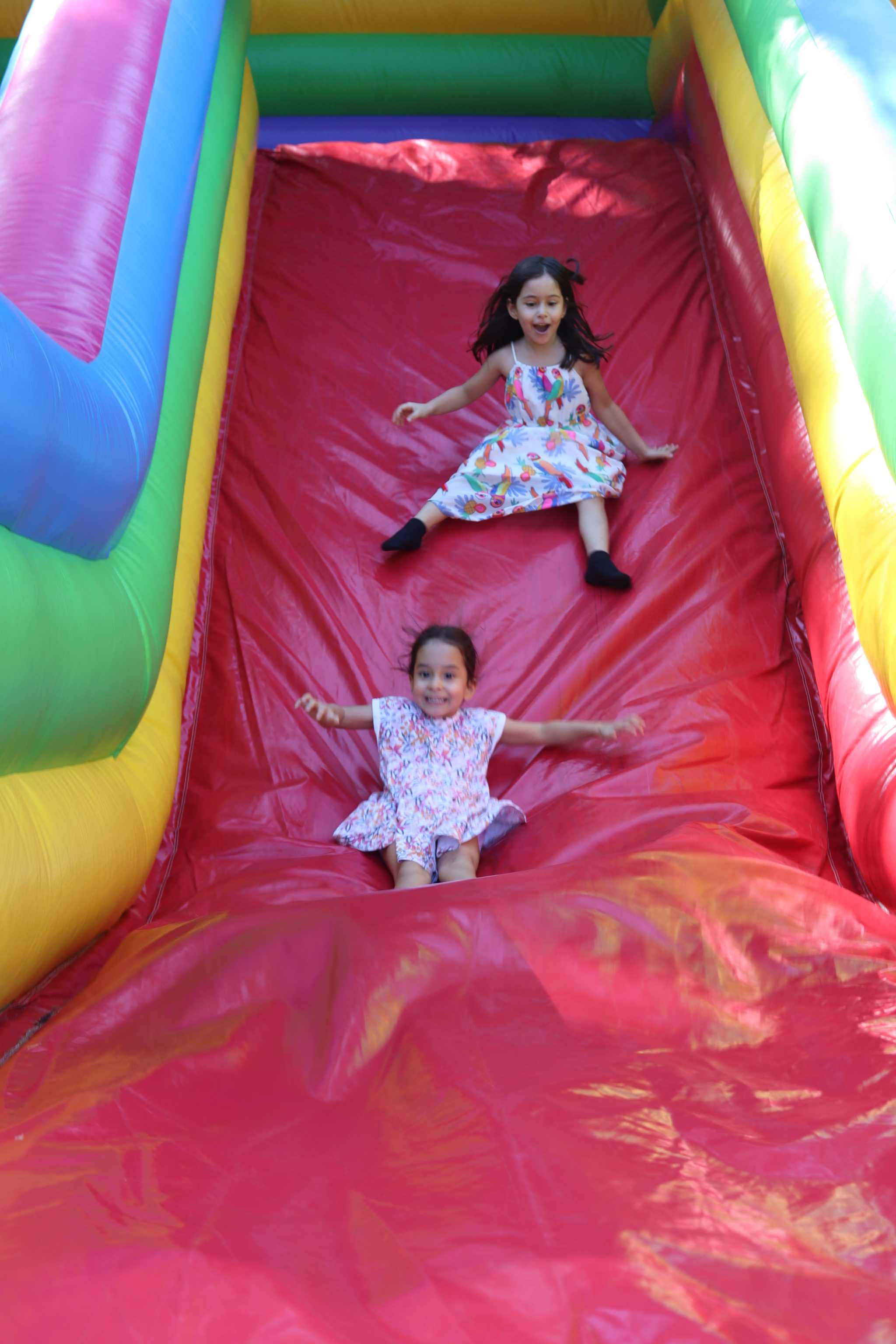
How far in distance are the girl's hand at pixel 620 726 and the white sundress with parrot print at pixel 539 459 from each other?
55cm

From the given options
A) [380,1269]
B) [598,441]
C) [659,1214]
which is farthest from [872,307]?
[380,1269]

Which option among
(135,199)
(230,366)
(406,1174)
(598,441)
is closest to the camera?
(406,1174)

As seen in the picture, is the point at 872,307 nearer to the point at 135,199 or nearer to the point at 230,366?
the point at 135,199

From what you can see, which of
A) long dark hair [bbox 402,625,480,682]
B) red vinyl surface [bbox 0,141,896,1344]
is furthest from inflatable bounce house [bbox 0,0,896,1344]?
long dark hair [bbox 402,625,480,682]

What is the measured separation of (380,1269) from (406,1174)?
0.12 meters

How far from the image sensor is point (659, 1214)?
70cm

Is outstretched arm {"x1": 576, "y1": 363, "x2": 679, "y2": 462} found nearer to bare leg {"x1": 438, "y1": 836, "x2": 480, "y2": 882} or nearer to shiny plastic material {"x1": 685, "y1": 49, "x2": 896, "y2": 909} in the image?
shiny plastic material {"x1": 685, "y1": 49, "x2": 896, "y2": 909}

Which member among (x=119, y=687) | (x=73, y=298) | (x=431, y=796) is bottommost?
(x=431, y=796)

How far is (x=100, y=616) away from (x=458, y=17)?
2.44m

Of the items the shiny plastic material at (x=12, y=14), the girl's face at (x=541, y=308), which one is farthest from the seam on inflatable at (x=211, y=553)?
the shiny plastic material at (x=12, y=14)

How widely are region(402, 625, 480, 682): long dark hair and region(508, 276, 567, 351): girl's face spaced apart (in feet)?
2.46

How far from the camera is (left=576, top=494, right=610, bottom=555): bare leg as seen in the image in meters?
1.92

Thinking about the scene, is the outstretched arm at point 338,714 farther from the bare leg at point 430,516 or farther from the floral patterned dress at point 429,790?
the bare leg at point 430,516

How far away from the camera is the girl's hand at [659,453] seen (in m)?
2.06
